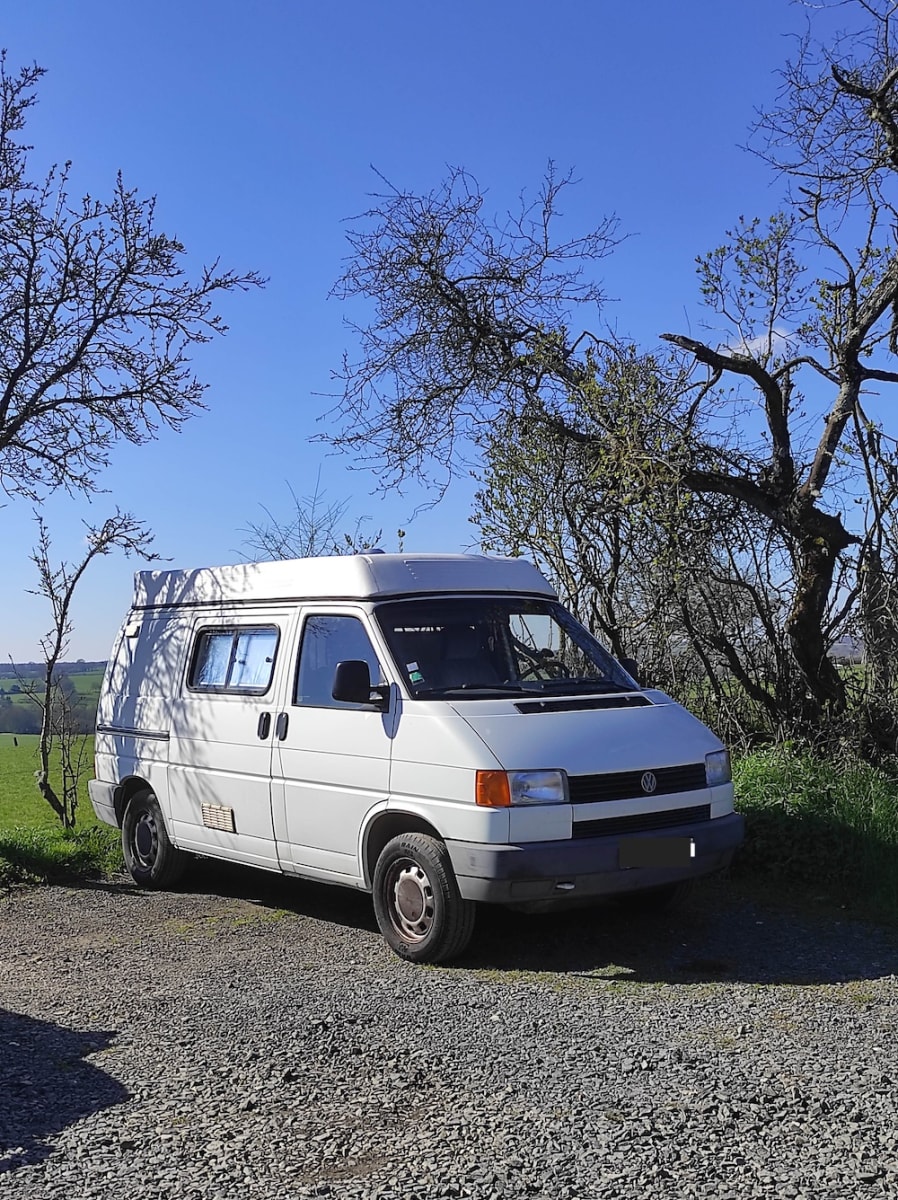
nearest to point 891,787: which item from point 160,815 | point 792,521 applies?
point 792,521

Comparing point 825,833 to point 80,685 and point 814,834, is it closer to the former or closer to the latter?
point 814,834

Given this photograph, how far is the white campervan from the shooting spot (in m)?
6.51

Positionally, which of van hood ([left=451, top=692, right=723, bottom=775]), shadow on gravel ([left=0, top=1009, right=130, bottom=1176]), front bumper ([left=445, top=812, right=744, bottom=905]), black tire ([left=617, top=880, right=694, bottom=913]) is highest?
van hood ([left=451, top=692, right=723, bottom=775])

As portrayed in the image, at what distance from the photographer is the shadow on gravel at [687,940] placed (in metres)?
6.55

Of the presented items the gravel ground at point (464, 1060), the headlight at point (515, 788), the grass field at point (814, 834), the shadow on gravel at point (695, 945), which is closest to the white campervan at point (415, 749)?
the headlight at point (515, 788)

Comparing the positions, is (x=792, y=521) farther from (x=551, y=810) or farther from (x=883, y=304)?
(x=551, y=810)

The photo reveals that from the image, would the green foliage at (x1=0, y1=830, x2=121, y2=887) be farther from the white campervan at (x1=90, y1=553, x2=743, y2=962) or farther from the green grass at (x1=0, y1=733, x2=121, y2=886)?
the white campervan at (x1=90, y1=553, x2=743, y2=962)

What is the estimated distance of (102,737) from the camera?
397 inches

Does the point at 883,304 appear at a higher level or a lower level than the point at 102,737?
higher

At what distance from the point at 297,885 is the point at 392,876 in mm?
2615

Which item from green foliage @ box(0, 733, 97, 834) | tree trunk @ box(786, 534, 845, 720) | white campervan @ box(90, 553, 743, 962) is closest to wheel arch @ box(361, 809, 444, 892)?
white campervan @ box(90, 553, 743, 962)

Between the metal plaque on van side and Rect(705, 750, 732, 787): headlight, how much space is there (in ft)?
10.8

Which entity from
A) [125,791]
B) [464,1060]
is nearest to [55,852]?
[125,791]

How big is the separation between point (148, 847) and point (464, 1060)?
498 cm
